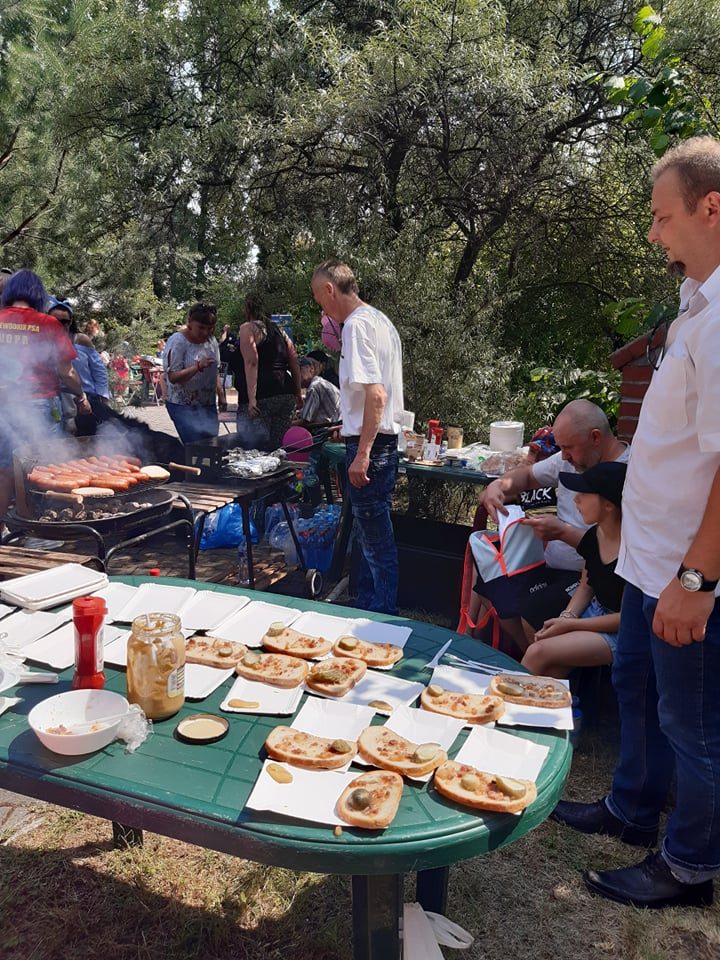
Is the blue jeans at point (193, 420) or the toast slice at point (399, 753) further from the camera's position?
the blue jeans at point (193, 420)

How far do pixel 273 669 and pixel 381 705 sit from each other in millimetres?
320

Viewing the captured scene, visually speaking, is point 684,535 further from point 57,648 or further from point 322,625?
point 57,648

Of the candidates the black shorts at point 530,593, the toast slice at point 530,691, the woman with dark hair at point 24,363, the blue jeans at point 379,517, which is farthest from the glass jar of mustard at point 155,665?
the woman with dark hair at point 24,363

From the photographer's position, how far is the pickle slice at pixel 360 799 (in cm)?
139

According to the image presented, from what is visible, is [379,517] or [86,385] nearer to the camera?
[379,517]

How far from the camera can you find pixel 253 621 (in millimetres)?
2238

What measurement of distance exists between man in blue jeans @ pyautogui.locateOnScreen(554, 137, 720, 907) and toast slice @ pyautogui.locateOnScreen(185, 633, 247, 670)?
113cm

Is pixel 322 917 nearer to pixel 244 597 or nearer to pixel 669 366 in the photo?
pixel 244 597

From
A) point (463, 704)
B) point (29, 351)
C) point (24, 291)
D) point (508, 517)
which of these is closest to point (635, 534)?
point (463, 704)

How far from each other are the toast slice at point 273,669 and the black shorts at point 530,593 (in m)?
1.54

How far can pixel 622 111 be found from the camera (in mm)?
7520

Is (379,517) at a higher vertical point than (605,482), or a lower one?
lower

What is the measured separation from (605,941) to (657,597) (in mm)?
1091

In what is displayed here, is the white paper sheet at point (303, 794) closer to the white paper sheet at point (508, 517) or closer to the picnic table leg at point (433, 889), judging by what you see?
the picnic table leg at point (433, 889)
